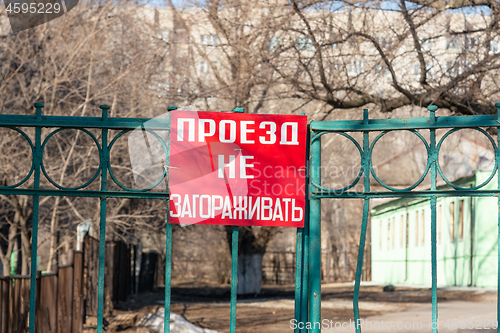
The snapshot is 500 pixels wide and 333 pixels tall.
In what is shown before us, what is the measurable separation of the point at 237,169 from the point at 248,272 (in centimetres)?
1569

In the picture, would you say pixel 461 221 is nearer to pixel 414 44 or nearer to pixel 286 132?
pixel 414 44

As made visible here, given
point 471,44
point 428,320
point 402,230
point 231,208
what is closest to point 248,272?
point 428,320

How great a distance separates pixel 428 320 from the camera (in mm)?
10000

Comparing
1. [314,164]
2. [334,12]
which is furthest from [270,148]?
[334,12]

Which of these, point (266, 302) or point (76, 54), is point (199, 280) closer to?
point (266, 302)

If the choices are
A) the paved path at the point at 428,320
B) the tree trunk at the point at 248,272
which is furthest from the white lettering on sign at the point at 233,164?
the tree trunk at the point at 248,272

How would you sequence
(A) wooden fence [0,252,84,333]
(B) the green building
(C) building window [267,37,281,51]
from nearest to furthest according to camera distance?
(A) wooden fence [0,252,84,333]
(C) building window [267,37,281,51]
(B) the green building

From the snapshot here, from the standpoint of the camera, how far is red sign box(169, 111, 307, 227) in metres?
3.22


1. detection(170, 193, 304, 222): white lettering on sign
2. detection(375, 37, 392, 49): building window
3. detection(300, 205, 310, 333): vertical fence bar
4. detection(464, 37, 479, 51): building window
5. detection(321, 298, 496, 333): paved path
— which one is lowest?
detection(321, 298, 496, 333): paved path

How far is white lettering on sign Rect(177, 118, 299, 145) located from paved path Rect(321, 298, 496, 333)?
6.57 m

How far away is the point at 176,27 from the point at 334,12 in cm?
771

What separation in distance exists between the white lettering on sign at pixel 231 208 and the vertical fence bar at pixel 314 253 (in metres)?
0.10

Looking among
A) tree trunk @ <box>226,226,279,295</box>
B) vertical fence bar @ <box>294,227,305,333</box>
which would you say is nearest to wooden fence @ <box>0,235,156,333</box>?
vertical fence bar @ <box>294,227,305,333</box>

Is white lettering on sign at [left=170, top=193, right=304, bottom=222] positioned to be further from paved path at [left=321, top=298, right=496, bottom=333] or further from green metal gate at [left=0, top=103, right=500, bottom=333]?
paved path at [left=321, top=298, right=496, bottom=333]
